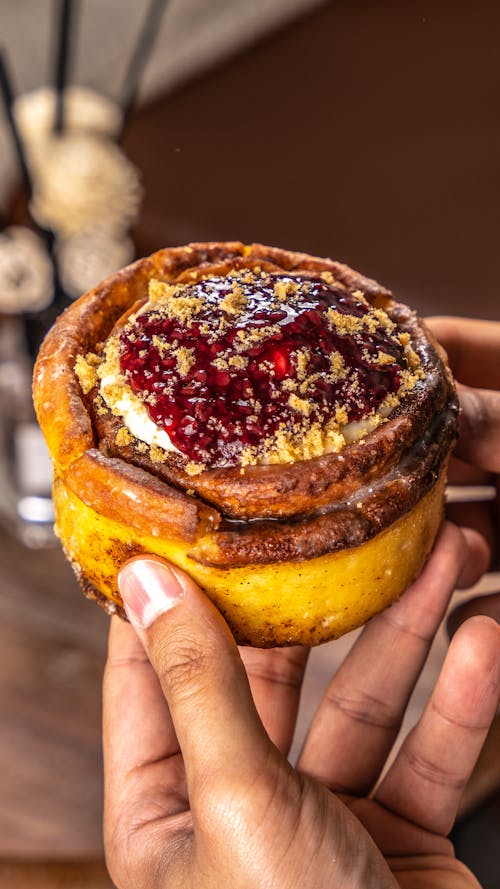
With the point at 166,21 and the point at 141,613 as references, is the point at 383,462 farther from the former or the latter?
the point at 166,21

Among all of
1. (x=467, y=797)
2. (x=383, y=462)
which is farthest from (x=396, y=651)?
(x=467, y=797)

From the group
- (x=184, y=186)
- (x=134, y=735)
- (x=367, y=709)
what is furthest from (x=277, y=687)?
(x=184, y=186)

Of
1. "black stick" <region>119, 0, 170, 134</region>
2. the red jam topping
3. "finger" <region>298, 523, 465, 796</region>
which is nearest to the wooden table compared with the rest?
"finger" <region>298, 523, 465, 796</region>

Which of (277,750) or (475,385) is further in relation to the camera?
(475,385)

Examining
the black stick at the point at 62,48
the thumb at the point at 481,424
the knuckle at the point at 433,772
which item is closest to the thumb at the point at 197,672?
the knuckle at the point at 433,772

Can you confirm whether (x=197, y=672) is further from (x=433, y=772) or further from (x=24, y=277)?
(x=24, y=277)

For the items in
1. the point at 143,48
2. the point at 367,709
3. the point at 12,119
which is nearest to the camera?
the point at 367,709

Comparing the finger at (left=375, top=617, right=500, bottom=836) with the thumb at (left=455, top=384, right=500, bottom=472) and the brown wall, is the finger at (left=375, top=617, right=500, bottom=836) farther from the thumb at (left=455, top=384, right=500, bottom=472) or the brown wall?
the brown wall
